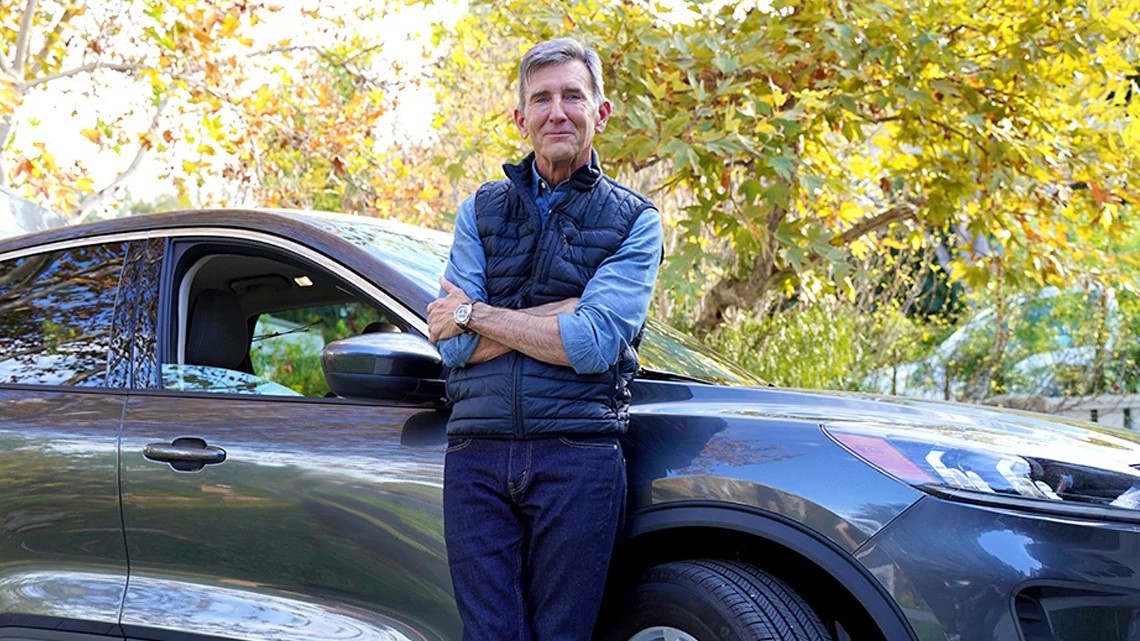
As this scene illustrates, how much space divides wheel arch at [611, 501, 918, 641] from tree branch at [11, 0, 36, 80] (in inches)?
272

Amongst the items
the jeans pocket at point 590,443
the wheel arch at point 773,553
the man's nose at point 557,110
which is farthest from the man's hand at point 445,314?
the wheel arch at point 773,553

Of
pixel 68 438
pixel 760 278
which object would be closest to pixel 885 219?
pixel 760 278

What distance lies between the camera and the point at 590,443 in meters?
2.51

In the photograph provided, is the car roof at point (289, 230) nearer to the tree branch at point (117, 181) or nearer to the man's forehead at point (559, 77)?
the man's forehead at point (559, 77)

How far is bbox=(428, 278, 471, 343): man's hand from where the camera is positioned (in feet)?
8.52

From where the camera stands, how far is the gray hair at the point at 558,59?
2727 millimetres

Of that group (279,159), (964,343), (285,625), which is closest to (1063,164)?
(964,343)

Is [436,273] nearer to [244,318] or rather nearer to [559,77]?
[559,77]

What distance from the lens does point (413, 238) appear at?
140 inches

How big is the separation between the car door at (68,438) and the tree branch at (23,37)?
519 cm

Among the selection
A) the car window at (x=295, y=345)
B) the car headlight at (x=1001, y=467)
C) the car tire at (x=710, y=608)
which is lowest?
the car tire at (x=710, y=608)

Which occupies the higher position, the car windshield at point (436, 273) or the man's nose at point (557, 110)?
the man's nose at point (557, 110)

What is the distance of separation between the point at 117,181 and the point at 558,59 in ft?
23.9

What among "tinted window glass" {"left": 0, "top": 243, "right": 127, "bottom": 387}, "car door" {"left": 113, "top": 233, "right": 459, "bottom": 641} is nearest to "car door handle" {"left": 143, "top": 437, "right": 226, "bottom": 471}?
"car door" {"left": 113, "top": 233, "right": 459, "bottom": 641}
